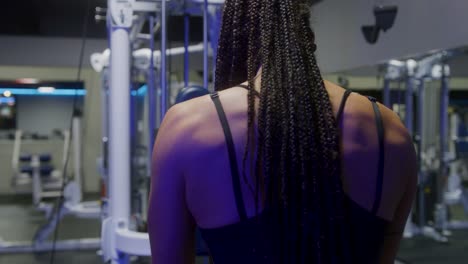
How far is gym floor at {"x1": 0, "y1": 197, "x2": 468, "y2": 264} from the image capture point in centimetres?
411

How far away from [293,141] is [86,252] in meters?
4.30

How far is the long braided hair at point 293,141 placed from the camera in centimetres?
63

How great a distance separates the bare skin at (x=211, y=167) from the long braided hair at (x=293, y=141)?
0.02 meters

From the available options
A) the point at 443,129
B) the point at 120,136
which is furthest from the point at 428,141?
the point at 120,136

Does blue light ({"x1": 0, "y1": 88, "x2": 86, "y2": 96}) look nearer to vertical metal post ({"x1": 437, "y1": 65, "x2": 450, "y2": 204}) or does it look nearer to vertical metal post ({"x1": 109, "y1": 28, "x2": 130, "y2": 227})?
vertical metal post ({"x1": 437, "y1": 65, "x2": 450, "y2": 204})

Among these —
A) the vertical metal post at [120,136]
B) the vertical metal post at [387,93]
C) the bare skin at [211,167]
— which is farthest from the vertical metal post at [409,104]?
the bare skin at [211,167]

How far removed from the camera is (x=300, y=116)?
64 cm

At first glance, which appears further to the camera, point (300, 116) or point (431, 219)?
point (431, 219)

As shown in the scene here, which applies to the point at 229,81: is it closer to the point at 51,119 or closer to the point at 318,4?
the point at 318,4

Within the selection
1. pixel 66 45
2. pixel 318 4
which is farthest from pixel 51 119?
pixel 318 4

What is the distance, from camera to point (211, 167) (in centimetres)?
63

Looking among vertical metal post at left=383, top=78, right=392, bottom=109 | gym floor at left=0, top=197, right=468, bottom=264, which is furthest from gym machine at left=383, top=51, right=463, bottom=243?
gym floor at left=0, top=197, right=468, bottom=264

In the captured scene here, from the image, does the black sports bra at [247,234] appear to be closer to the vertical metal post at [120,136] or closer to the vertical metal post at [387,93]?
the vertical metal post at [120,136]

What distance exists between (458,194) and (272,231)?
15.8 ft
